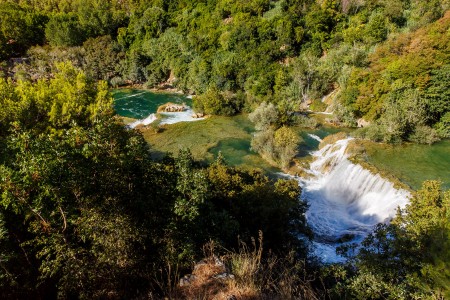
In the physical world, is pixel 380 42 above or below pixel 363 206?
above

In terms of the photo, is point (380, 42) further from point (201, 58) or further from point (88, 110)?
point (88, 110)

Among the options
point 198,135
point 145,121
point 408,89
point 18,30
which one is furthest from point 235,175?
point 18,30

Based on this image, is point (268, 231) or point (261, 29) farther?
point (261, 29)

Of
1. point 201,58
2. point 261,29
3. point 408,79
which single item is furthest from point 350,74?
point 201,58

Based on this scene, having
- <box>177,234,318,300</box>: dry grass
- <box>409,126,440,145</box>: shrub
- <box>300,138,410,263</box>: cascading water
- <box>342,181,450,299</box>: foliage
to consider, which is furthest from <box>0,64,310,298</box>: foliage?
<box>409,126,440,145</box>: shrub

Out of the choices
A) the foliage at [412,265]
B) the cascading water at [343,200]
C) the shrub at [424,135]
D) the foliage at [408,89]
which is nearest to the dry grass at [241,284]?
the foliage at [412,265]

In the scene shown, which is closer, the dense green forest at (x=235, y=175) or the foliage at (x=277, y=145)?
the dense green forest at (x=235, y=175)

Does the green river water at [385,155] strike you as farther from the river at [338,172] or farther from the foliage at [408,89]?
the foliage at [408,89]

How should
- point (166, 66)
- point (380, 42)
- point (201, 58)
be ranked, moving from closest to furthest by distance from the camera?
point (380, 42) < point (201, 58) < point (166, 66)
